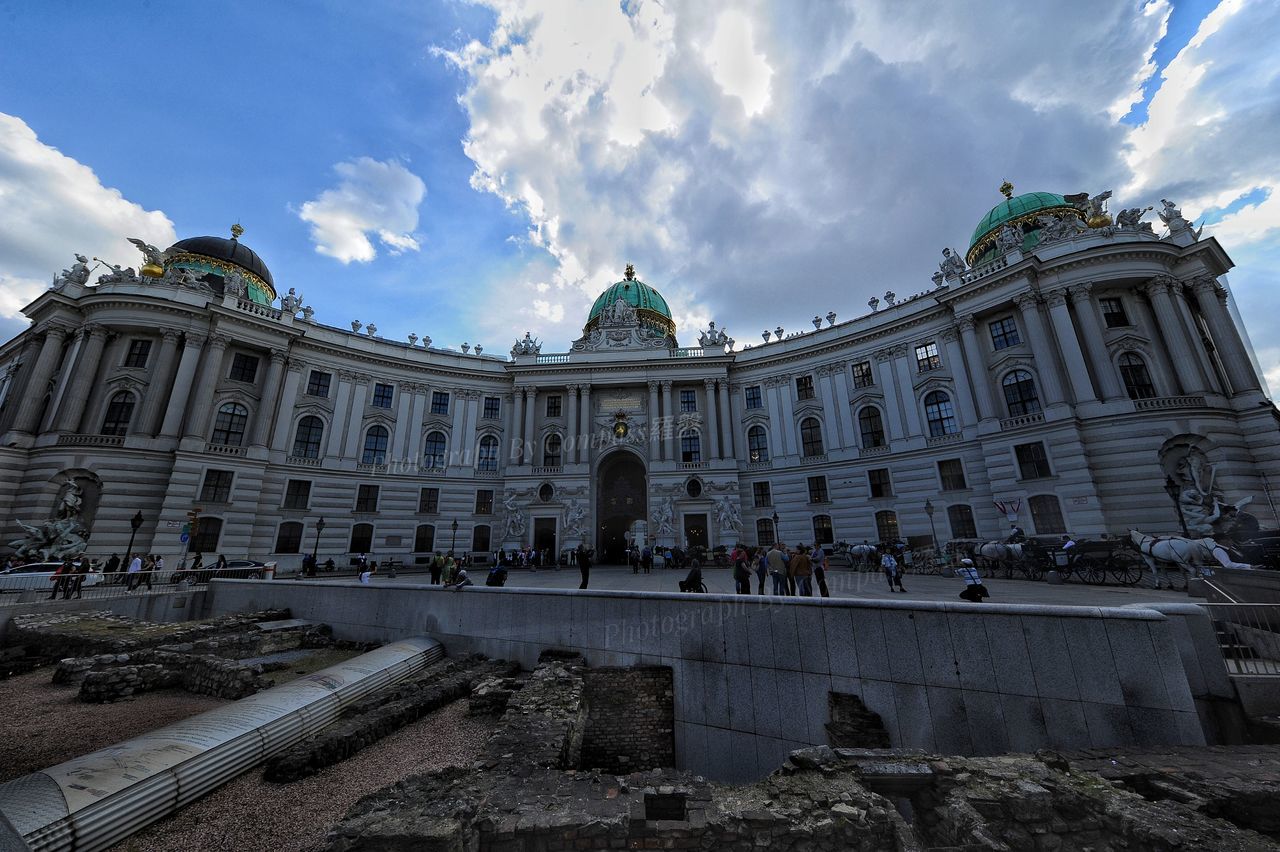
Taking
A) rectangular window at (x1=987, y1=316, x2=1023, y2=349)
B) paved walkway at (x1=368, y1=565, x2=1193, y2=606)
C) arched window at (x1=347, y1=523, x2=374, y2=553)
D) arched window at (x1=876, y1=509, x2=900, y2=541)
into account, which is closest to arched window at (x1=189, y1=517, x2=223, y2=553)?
arched window at (x1=347, y1=523, x2=374, y2=553)

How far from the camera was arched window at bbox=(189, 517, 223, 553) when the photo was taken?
25891 millimetres

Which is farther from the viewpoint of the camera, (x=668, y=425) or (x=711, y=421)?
(x=711, y=421)

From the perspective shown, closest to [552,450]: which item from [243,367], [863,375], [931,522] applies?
[243,367]

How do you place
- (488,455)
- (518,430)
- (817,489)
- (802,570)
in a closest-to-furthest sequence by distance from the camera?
(802,570), (817,489), (518,430), (488,455)

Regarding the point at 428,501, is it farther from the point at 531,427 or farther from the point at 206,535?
the point at 206,535

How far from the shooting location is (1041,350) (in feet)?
82.4

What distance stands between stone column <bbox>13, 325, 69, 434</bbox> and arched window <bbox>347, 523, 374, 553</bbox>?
18065 millimetres

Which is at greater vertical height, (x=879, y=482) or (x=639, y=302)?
(x=639, y=302)

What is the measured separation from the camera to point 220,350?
2919 centimetres

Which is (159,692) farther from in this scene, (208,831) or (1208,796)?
(1208,796)

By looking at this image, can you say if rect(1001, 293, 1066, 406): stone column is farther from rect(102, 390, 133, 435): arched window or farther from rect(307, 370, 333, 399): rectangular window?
rect(102, 390, 133, 435): arched window

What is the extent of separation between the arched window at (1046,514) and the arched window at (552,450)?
29.9 meters

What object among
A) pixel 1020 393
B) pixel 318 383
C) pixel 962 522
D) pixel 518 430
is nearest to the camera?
pixel 1020 393

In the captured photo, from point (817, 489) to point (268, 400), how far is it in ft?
125
